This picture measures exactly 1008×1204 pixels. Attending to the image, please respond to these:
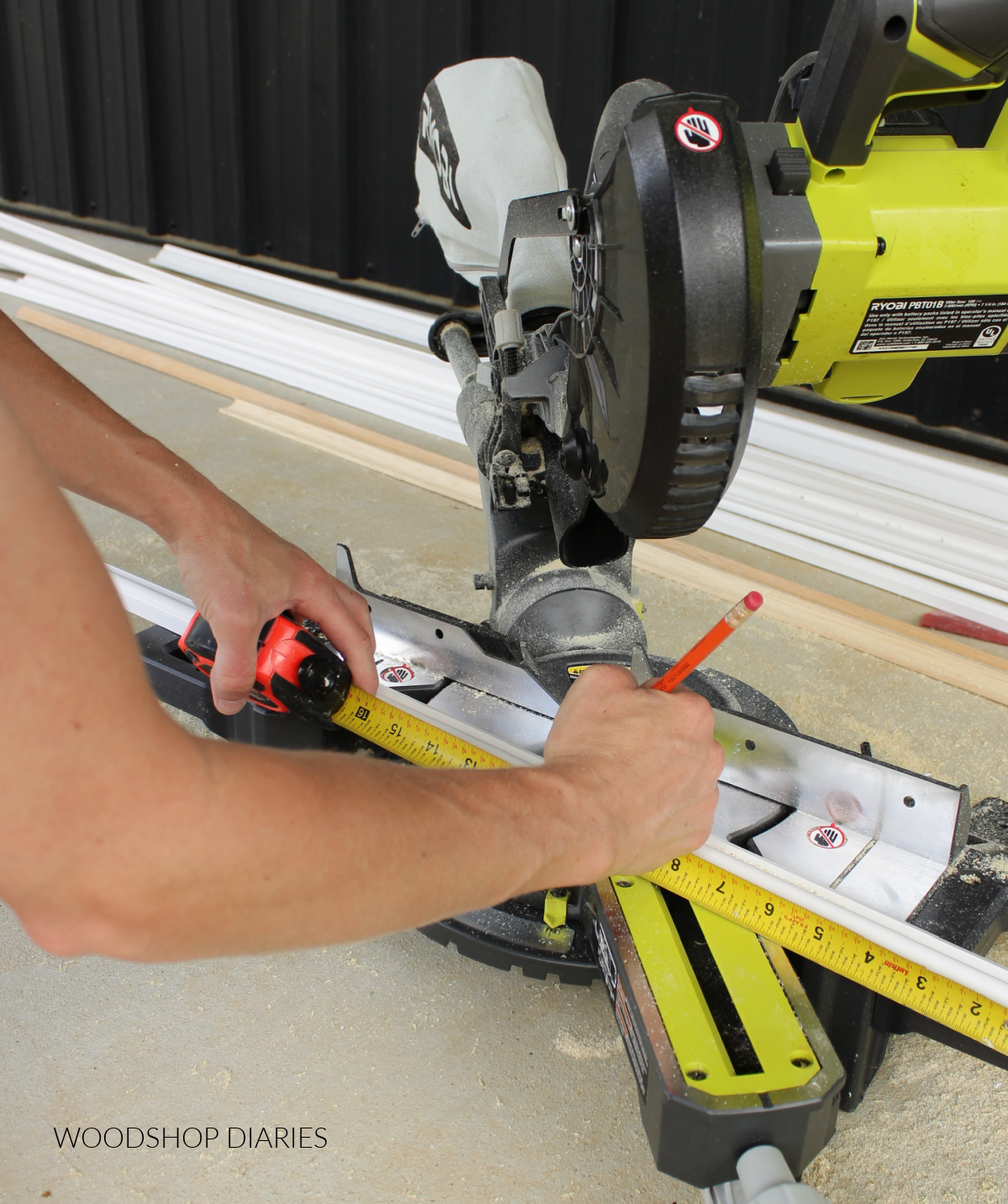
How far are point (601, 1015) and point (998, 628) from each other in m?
1.51

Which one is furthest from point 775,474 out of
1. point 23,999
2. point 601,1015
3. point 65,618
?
point 65,618

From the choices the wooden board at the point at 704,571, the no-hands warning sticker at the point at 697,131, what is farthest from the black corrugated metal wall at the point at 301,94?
the no-hands warning sticker at the point at 697,131

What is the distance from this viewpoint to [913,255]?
3.13 feet

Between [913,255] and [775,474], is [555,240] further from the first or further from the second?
[775,474]

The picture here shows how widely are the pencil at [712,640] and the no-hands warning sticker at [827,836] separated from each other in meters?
0.37

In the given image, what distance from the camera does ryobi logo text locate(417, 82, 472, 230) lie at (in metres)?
1.59

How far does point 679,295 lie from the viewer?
33.1 inches

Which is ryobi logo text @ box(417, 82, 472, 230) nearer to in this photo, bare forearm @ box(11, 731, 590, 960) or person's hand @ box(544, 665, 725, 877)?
person's hand @ box(544, 665, 725, 877)

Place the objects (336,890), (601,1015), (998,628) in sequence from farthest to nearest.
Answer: (998,628)
(601,1015)
(336,890)

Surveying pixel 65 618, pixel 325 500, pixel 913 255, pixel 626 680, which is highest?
pixel 913 255

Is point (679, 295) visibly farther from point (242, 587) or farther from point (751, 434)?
point (751, 434)

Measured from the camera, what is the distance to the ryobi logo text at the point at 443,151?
1.59 meters

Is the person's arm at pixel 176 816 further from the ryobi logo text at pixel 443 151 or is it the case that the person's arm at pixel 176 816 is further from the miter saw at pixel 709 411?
the ryobi logo text at pixel 443 151

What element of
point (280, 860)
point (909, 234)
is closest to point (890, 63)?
point (909, 234)
